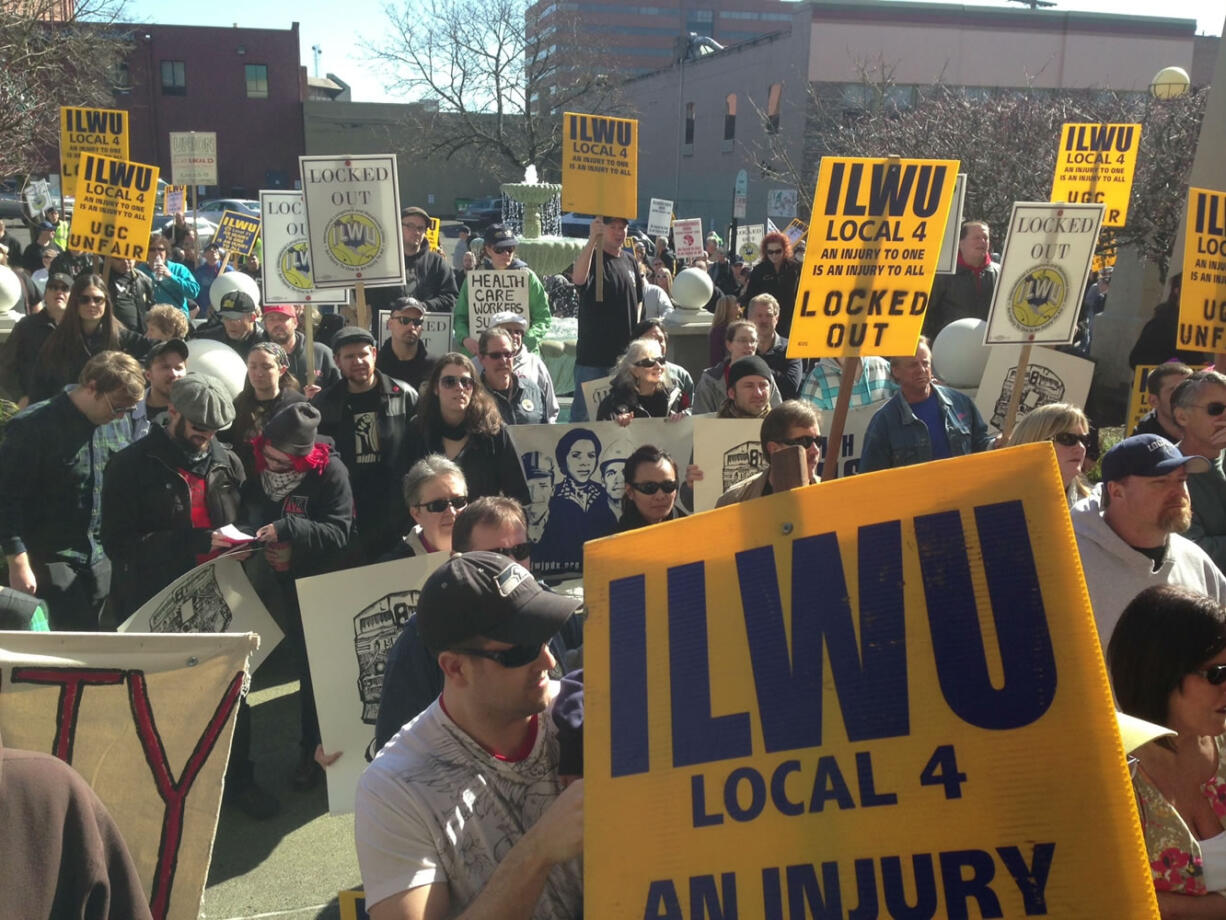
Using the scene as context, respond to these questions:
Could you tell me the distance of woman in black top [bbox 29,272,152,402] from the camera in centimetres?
749

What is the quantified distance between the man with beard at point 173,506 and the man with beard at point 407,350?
2.41 metres

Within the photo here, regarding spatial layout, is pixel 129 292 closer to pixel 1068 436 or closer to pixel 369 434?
pixel 369 434

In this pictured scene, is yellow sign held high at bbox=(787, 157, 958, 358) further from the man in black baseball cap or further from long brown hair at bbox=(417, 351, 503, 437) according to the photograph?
the man in black baseball cap

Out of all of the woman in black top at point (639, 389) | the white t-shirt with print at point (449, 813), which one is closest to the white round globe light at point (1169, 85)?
the woman in black top at point (639, 389)

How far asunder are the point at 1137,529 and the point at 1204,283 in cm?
400

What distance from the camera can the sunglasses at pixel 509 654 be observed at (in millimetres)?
2086

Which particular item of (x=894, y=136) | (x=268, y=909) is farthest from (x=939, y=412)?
(x=894, y=136)

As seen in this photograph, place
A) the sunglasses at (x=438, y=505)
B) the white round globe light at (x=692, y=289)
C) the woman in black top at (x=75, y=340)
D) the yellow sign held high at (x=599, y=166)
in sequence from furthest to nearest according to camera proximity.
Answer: the white round globe light at (x=692, y=289)
the yellow sign held high at (x=599, y=166)
the woman in black top at (x=75, y=340)
the sunglasses at (x=438, y=505)

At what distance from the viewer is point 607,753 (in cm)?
172

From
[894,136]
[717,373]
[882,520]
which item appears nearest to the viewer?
[882,520]

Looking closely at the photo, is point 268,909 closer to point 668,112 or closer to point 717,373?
point 717,373

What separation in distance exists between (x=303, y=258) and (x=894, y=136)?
13907 millimetres

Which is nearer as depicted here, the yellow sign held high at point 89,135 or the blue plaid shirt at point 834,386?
the blue plaid shirt at point 834,386

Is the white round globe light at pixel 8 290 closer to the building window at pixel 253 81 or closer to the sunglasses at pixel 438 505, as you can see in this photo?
the sunglasses at pixel 438 505
